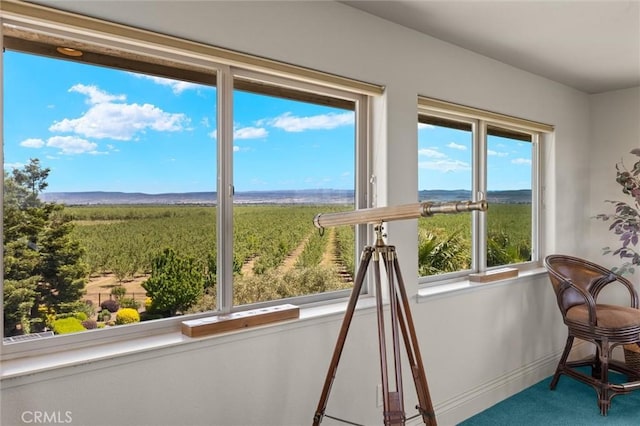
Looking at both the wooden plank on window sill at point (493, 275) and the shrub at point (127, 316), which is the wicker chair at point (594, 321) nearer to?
the wooden plank on window sill at point (493, 275)

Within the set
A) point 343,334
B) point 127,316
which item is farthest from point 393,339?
point 127,316

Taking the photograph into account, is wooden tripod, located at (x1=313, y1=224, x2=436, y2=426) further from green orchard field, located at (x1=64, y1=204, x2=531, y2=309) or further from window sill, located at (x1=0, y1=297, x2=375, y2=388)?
green orchard field, located at (x1=64, y1=204, x2=531, y2=309)

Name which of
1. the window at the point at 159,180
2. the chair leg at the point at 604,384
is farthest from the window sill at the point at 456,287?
the chair leg at the point at 604,384

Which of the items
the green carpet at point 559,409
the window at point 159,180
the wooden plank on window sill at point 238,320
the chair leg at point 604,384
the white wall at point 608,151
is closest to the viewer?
the window at point 159,180

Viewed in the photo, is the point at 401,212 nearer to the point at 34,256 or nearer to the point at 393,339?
the point at 393,339

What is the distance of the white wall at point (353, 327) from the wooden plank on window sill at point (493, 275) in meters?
0.08

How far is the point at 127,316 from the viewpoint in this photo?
1722mm

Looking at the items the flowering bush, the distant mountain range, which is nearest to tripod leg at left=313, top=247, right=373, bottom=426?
the distant mountain range

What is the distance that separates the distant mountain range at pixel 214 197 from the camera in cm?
162

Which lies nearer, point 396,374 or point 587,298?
point 396,374

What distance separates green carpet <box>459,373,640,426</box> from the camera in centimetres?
278

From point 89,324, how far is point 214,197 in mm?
709

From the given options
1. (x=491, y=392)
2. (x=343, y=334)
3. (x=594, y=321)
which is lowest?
(x=491, y=392)

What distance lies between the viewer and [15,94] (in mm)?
1487
